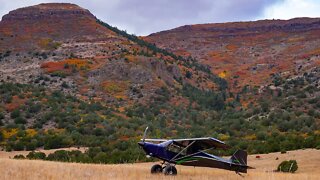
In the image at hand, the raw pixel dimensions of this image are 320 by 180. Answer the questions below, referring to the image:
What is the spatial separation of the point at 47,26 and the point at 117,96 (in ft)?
131

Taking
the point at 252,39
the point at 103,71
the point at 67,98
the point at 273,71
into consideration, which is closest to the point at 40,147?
the point at 67,98

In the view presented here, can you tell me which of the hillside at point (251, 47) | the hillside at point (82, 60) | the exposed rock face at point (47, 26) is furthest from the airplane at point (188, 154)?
the exposed rock face at point (47, 26)

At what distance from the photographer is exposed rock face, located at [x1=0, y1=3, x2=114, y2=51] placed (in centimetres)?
9419

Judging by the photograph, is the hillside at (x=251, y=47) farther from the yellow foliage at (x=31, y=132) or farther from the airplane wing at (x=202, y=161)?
the airplane wing at (x=202, y=161)

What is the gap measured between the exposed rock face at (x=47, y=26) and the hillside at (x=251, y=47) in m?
30.4

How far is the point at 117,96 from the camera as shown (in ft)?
235

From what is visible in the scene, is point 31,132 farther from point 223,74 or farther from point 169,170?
point 223,74

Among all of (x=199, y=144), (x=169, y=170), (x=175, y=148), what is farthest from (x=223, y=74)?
(x=169, y=170)

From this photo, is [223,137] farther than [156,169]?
Yes

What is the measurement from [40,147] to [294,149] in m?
23.5

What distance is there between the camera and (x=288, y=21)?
467 feet

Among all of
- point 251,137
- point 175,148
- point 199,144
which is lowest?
point 251,137

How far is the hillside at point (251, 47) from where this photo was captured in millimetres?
98500

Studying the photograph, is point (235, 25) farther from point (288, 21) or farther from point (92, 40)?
point (92, 40)
